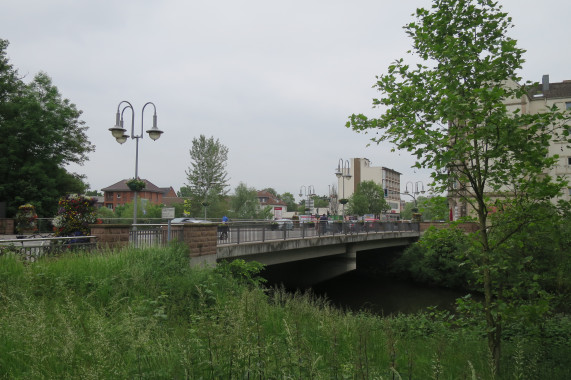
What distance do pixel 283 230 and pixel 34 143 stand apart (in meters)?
22.7

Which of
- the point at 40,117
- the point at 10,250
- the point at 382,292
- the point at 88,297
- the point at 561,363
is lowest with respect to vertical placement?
the point at 382,292

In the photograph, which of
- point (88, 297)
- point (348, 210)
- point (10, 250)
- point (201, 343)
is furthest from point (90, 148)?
point (348, 210)

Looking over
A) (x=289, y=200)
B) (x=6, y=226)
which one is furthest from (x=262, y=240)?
(x=289, y=200)

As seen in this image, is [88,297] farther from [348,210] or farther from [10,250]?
[348,210]

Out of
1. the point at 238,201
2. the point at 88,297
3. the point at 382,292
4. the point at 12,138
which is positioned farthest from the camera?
the point at 238,201

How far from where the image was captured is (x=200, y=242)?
11.5m

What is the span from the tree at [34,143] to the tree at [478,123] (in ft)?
93.3

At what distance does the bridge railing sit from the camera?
1427 cm

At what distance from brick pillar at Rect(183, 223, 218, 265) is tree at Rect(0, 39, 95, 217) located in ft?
68.3

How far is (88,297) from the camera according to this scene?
22.3ft

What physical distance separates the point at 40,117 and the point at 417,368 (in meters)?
31.8

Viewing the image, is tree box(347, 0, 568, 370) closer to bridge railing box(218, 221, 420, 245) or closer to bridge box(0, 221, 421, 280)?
bridge box(0, 221, 421, 280)

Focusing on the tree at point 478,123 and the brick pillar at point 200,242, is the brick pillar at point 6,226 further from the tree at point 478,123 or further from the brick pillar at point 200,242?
the tree at point 478,123

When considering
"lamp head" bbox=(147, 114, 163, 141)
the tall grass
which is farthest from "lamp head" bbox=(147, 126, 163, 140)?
the tall grass
